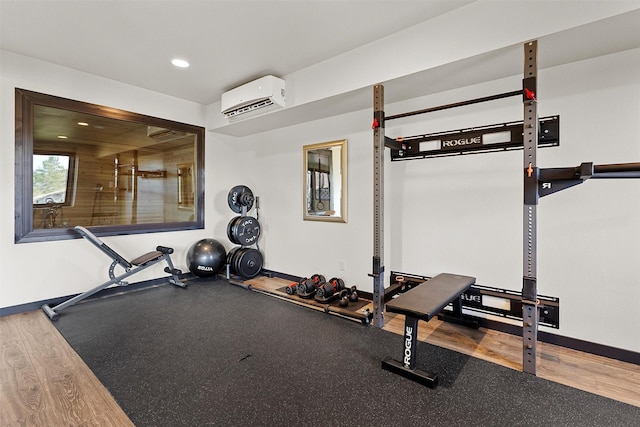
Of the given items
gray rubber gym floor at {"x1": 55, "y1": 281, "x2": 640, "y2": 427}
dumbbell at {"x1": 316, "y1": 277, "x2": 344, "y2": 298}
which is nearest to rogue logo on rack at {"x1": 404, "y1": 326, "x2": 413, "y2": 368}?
gray rubber gym floor at {"x1": 55, "y1": 281, "x2": 640, "y2": 427}

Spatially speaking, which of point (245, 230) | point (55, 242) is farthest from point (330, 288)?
point (55, 242)

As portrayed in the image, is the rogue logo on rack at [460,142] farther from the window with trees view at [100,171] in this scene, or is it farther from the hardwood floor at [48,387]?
the window with trees view at [100,171]

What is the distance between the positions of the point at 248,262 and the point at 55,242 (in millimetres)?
2094

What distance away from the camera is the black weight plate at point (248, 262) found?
4100 millimetres

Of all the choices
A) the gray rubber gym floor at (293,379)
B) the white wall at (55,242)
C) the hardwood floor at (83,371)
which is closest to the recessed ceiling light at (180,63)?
the white wall at (55,242)

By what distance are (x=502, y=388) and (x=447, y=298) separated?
1.90 ft

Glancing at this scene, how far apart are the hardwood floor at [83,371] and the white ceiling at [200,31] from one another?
254 cm

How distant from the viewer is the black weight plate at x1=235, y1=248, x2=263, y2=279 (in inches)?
161

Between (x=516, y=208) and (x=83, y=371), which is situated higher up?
(x=516, y=208)

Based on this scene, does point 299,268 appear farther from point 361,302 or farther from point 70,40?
point 70,40

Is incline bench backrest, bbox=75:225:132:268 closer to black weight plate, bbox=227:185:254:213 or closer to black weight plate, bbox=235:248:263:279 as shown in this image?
black weight plate, bbox=235:248:263:279

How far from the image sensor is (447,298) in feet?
6.74

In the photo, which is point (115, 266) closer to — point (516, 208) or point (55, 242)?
point (55, 242)

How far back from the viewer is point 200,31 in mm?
2541
